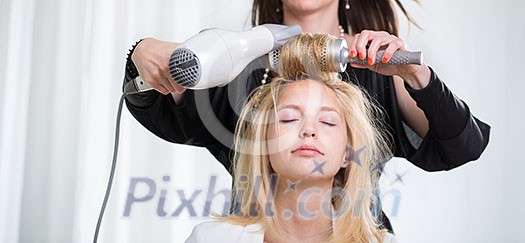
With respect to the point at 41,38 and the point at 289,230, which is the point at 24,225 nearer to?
the point at 41,38

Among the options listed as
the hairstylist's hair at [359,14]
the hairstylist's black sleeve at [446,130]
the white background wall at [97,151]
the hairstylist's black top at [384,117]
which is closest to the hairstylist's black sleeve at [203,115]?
the hairstylist's black top at [384,117]

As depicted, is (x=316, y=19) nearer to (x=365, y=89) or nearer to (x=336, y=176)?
(x=365, y=89)

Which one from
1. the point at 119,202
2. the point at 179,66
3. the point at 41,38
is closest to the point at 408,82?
the point at 179,66

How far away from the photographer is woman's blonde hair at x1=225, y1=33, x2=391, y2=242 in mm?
894

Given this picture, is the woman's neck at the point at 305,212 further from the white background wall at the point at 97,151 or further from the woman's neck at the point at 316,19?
Answer: the white background wall at the point at 97,151

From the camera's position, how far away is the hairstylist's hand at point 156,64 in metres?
0.75

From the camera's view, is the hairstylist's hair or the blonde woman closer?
the blonde woman

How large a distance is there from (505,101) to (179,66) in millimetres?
1099

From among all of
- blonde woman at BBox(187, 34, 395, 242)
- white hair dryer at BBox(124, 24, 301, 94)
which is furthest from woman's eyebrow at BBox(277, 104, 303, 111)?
white hair dryer at BBox(124, 24, 301, 94)

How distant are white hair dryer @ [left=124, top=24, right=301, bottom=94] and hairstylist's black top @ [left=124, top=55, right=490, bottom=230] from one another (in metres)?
0.13

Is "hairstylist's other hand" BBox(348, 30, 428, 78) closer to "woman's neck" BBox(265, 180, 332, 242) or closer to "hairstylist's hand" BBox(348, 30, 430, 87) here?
"hairstylist's hand" BBox(348, 30, 430, 87)

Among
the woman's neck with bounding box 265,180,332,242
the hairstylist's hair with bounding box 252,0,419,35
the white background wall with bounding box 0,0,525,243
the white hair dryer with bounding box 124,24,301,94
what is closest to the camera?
the white hair dryer with bounding box 124,24,301,94

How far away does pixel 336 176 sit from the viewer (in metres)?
0.96

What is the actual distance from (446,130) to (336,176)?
0.19 metres
